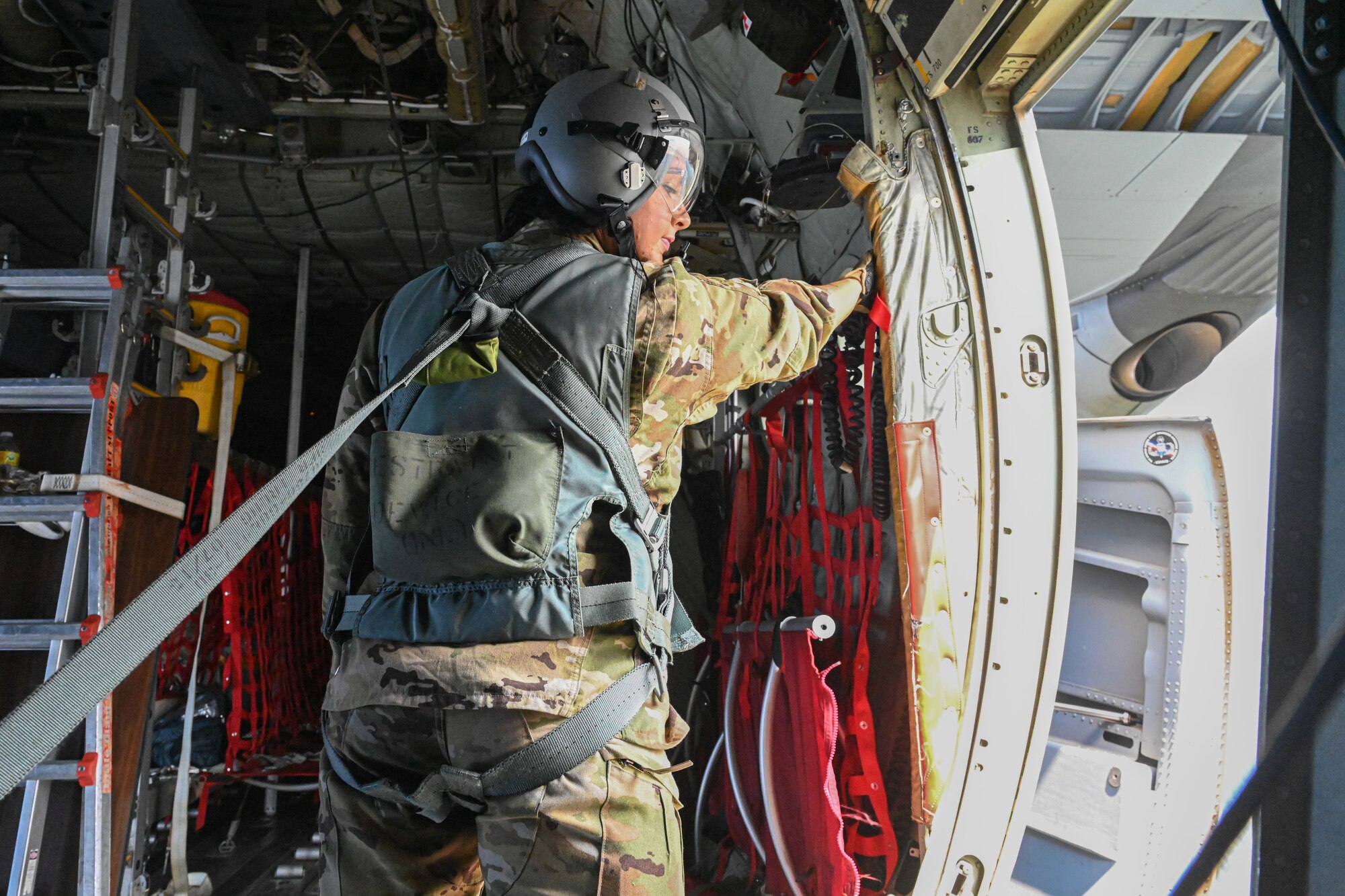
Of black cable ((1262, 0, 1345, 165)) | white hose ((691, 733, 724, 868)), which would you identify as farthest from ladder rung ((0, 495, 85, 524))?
black cable ((1262, 0, 1345, 165))

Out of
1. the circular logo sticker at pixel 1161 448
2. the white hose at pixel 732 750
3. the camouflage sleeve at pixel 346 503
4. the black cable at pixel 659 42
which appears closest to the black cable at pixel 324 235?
the black cable at pixel 659 42

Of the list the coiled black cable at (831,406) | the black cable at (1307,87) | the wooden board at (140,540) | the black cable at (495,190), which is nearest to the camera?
the black cable at (1307,87)

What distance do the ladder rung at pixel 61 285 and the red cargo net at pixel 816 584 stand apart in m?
2.44

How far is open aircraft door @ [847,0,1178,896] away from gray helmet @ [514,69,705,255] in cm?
49

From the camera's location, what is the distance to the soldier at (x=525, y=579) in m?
1.50

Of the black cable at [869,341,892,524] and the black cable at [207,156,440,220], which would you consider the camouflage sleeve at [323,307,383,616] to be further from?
the black cable at [207,156,440,220]

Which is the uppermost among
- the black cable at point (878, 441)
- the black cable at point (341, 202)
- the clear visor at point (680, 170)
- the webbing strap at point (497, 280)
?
the black cable at point (341, 202)

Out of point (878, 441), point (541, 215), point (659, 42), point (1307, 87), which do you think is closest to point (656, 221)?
point (541, 215)

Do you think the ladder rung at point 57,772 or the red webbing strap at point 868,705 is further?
the ladder rung at point 57,772

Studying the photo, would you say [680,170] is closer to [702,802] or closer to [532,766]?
[532,766]

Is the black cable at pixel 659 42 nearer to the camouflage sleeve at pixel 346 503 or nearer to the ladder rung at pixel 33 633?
the camouflage sleeve at pixel 346 503

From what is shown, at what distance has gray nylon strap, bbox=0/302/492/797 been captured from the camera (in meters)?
0.75

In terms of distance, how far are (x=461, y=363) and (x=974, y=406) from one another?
1272 mm

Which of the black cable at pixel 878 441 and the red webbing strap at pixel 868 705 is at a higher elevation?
the black cable at pixel 878 441
